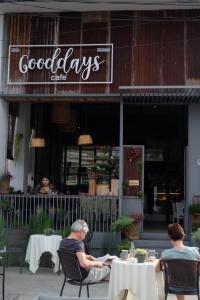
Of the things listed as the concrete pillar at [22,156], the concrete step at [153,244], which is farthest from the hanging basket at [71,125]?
the concrete step at [153,244]

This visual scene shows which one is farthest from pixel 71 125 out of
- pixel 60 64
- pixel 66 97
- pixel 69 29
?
pixel 69 29

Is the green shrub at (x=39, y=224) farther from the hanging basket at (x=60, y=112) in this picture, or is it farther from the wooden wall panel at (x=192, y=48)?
the wooden wall panel at (x=192, y=48)

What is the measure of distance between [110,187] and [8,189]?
2.61 meters

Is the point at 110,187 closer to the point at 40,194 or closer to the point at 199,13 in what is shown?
the point at 40,194

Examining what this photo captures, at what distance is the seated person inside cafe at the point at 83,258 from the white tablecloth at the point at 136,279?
54 cm

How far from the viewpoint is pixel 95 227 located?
471 inches

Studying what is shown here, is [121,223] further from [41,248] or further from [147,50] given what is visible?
[147,50]

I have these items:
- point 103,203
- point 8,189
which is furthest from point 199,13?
point 8,189

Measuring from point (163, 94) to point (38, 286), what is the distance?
17.7 ft

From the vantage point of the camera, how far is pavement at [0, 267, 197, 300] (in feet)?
27.9

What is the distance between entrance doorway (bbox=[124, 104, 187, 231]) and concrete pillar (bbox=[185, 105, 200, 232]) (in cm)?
407

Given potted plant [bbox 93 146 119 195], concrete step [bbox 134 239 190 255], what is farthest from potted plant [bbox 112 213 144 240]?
potted plant [bbox 93 146 119 195]

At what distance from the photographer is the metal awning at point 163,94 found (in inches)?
466

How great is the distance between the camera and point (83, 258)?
7.13 metres
